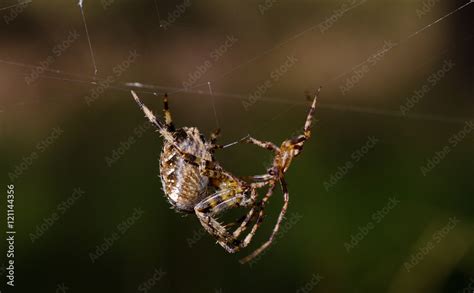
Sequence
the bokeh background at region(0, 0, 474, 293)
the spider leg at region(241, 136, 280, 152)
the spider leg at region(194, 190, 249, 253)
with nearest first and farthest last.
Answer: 1. the spider leg at region(241, 136, 280, 152)
2. the spider leg at region(194, 190, 249, 253)
3. the bokeh background at region(0, 0, 474, 293)

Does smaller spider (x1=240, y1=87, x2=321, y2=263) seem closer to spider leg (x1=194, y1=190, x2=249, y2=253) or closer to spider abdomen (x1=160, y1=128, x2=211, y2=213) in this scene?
spider leg (x1=194, y1=190, x2=249, y2=253)

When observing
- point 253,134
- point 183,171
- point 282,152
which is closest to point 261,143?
point 282,152

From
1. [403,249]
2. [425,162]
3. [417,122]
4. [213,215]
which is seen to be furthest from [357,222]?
[213,215]

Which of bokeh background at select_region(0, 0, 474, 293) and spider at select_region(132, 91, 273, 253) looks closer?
spider at select_region(132, 91, 273, 253)

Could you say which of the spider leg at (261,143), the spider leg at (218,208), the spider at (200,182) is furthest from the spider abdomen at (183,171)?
the spider leg at (261,143)

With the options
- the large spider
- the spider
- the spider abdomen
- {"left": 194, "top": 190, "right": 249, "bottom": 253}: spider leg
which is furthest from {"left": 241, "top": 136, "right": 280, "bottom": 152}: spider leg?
{"left": 194, "top": 190, "right": 249, "bottom": 253}: spider leg

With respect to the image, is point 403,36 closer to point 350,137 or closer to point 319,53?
point 319,53
